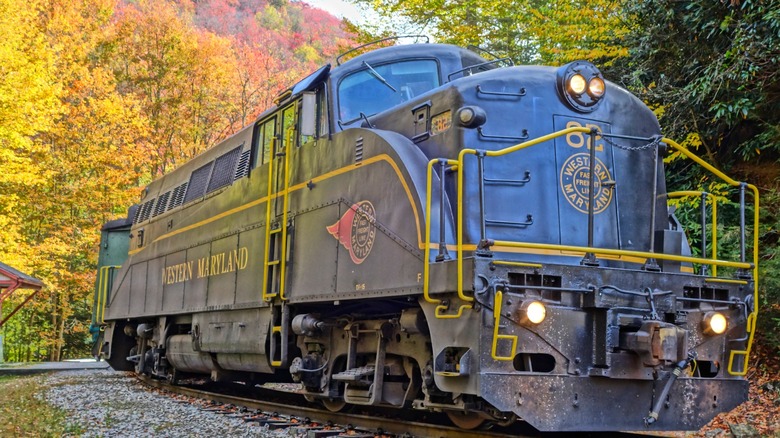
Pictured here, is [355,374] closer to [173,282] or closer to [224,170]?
[224,170]

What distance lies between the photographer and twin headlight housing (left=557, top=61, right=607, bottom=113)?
21.9ft

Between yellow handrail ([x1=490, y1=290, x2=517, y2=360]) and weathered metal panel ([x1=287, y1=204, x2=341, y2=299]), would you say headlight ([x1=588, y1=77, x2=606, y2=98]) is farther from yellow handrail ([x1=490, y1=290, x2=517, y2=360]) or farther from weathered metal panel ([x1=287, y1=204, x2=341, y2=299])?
weathered metal panel ([x1=287, y1=204, x2=341, y2=299])

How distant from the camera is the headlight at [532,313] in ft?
18.1

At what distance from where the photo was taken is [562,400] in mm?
5547

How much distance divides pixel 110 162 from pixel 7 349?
8.87 meters

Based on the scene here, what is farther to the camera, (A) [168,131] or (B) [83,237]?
(A) [168,131]

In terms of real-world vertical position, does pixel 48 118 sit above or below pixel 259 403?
above

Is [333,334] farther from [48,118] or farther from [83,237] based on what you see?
[83,237]

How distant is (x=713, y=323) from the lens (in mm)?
6172

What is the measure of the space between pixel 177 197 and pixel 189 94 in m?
18.4

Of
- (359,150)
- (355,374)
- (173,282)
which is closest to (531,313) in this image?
(355,374)

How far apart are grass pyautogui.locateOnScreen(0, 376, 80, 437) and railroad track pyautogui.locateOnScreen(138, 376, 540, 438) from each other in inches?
78.5

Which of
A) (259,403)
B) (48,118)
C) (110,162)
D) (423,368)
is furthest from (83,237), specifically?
(423,368)

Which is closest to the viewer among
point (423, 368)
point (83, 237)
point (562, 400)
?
point (562, 400)
